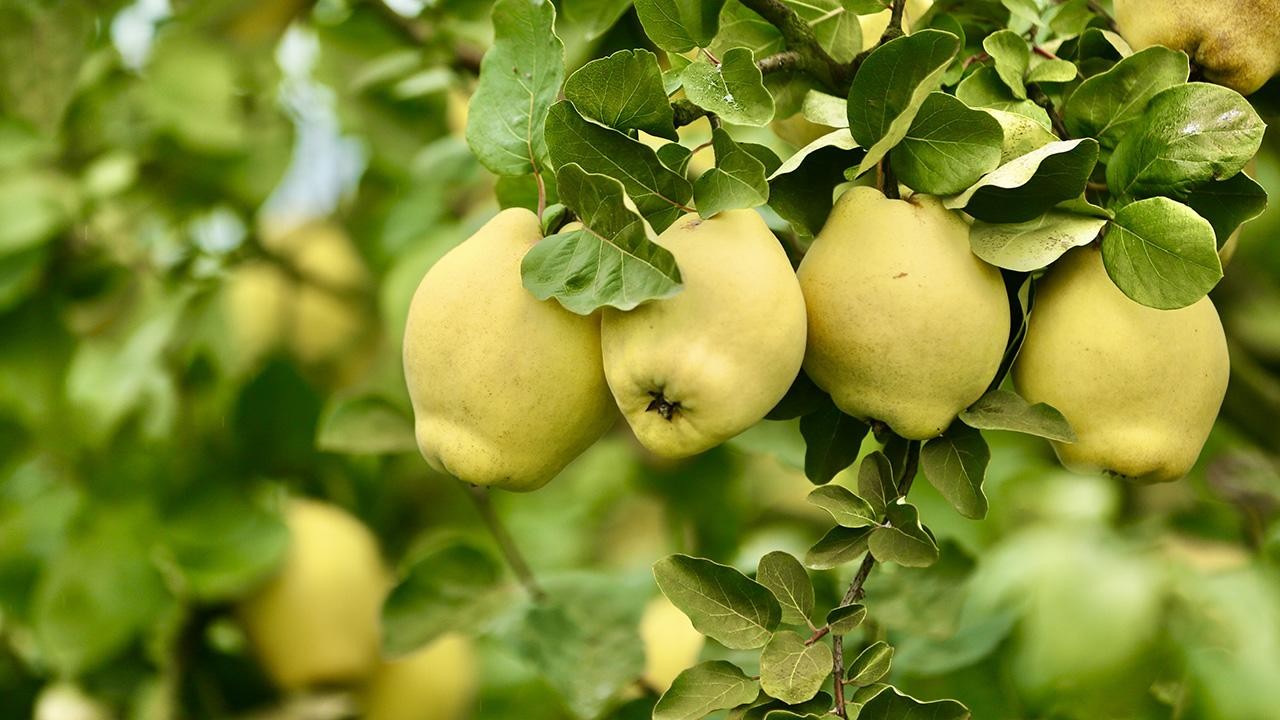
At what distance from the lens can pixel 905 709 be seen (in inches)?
19.7

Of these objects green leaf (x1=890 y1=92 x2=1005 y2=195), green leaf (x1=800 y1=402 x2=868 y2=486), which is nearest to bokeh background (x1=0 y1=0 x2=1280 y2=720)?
green leaf (x1=800 y1=402 x2=868 y2=486)

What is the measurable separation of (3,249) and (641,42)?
78 centimetres

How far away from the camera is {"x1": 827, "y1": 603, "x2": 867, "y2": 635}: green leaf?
0.52 m

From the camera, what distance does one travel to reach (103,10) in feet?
4.14

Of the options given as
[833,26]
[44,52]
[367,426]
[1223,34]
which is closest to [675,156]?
[833,26]

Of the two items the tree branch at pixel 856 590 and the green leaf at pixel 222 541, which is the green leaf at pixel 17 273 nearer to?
the green leaf at pixel 222 541

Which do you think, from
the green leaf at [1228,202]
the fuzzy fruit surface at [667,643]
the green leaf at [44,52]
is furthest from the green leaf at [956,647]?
the green leaf at [44,52]

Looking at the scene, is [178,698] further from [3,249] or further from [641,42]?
[641,42]

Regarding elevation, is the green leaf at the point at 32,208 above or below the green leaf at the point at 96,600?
above

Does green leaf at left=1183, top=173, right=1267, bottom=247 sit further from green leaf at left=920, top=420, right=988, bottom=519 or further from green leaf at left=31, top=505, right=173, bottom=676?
green leaf at left=31, top=505, right=173, bottom=676

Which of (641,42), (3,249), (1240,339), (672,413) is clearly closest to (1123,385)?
(672,413)

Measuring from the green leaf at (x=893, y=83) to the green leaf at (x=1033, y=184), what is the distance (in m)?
0.04

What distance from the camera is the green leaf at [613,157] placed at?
0.53 meters

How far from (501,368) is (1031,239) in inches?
8.4
